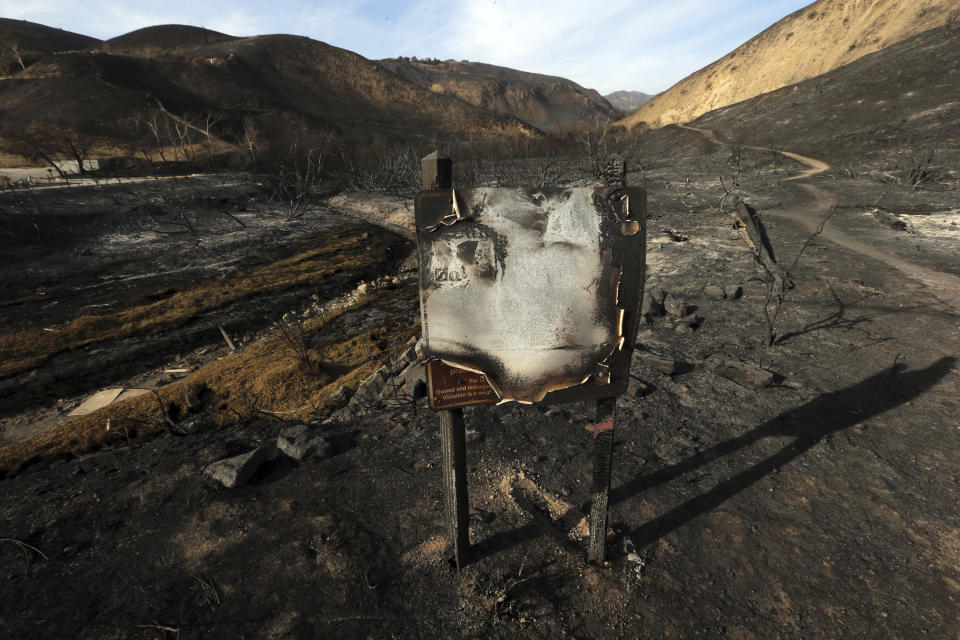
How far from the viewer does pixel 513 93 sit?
10338cm

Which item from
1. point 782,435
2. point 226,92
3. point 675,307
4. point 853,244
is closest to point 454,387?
point 782,435

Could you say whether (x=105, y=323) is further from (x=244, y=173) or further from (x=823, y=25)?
(x=823, y=25)

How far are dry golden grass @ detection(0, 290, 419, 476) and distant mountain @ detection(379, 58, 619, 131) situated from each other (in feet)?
311

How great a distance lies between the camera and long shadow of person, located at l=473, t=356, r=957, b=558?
153 inches

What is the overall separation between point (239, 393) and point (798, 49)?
65.2m

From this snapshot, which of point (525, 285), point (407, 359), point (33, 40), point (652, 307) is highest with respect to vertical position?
point (33, 40)

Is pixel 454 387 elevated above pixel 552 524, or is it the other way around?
pixel 454 387

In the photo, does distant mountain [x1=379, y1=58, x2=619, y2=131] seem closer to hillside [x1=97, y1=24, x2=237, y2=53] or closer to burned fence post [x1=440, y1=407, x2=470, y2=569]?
hillside [x1=97, y1=24, x2=237, y2=53]

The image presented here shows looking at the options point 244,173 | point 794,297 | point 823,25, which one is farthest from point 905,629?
point 823,25

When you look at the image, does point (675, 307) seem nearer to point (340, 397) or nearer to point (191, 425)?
point (340, 397)

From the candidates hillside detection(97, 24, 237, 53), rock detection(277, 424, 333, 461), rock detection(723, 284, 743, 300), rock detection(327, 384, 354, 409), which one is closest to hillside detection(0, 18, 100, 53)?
hillside detection(97, 24, 237, 53)

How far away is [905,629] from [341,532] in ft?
15.5

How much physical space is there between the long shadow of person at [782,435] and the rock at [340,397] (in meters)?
3.89

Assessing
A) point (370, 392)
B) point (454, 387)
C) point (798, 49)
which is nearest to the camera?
point (454, 387)
